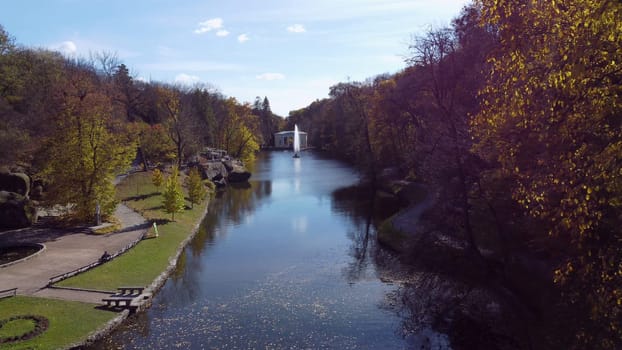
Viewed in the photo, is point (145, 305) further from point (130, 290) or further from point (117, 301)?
point (117, 301)

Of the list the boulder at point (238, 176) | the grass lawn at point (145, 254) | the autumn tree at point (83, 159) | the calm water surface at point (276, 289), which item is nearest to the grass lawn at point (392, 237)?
the calm water surface at point (276, 289)

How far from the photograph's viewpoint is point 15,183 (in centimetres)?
3184

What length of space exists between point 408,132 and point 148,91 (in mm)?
47338

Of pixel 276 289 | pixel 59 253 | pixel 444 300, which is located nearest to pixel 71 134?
pixel 59 253

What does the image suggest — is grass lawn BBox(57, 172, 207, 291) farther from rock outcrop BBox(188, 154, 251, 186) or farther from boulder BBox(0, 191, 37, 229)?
rock outcrop BBox(188, 154, 251, 186)

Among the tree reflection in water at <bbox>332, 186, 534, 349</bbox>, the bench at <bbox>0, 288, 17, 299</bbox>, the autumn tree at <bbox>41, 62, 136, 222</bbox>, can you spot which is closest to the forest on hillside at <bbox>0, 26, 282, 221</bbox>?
the autumn tree at <bbox>41, 62, 136, 222</bbox>

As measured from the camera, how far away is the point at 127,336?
16078 millimetres

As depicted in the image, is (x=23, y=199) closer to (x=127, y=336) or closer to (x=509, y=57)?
(x=127, y=336)

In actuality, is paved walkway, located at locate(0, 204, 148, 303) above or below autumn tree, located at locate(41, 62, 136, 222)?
below

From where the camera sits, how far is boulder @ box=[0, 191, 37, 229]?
92.3 ft

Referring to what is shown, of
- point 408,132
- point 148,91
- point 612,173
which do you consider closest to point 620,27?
point 612,173

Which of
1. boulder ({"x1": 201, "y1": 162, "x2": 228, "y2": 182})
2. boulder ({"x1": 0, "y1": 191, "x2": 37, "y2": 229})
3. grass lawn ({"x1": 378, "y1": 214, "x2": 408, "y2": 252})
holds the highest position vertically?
boulder ({"x1": 201, "y1": 162, "x2": 228, "y2": 182})

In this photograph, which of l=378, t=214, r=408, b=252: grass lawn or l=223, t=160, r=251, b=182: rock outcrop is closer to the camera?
l=378, t=214, r=408, b=252: grass lawn

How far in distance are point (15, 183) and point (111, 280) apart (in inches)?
673
